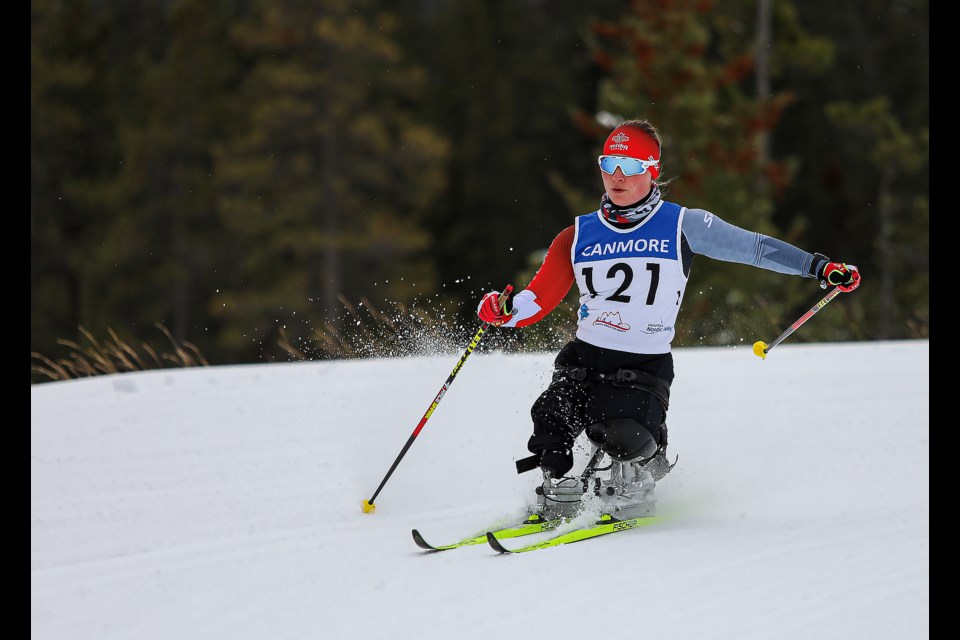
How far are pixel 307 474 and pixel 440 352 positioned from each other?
4.08 feet

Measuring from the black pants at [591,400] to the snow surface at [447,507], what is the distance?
50 centimetres

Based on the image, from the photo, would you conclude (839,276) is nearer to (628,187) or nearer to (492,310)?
(628,187)

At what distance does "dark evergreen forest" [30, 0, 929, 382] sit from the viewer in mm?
20656

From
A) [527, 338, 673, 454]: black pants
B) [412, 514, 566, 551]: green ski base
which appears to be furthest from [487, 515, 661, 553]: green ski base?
[527, 338, 673, 454]: black pants

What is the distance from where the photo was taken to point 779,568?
4.18 m

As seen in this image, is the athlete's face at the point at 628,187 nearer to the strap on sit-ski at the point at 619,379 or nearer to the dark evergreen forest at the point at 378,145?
the strap on sit-ski at the point at 619,379

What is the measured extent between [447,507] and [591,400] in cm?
105

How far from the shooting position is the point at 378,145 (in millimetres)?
25062

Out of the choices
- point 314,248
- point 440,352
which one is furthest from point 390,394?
point 314,248

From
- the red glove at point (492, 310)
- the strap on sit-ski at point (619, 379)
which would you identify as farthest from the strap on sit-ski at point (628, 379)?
the red glove at point (492, 310)

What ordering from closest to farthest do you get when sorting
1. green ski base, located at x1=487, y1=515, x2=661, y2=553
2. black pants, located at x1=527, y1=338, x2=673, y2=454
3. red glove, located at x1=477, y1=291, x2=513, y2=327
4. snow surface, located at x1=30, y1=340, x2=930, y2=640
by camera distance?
Result: snow surface, located at x1=30, y1=340, x2=930, y2=640 < green ski base, located at x1=487, y1=515, x2=661, y2=553 < black pants, located at x1=527, y1=338, x2=673, y2=454 < red glove, located at x1=477, y1=291, x2=513, y2=327

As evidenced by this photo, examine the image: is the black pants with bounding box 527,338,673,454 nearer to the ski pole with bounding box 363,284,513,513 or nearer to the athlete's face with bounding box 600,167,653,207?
the ski pole with bounding box 363,284,513,513

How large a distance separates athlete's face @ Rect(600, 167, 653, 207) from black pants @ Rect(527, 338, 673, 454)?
0.68m

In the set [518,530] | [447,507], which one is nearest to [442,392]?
[447,507]
